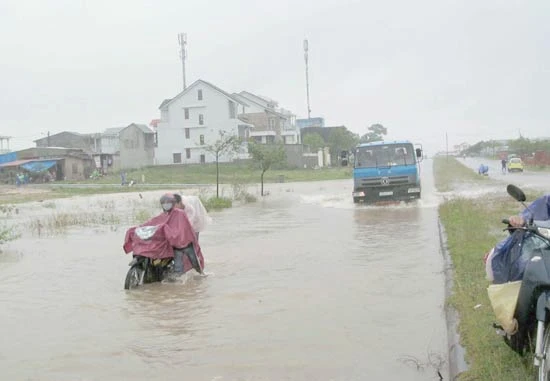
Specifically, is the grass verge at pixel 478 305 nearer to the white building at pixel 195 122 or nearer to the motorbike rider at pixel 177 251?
the motorbike rider at pixel 177 251

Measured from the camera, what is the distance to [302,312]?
293 inches

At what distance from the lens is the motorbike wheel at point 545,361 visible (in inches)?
157

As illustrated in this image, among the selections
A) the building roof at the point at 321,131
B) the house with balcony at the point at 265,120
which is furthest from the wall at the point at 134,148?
the building roof at the point at 321,131

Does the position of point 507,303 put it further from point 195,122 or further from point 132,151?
point 132,151

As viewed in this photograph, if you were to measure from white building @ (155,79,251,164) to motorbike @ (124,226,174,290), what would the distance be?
201ft

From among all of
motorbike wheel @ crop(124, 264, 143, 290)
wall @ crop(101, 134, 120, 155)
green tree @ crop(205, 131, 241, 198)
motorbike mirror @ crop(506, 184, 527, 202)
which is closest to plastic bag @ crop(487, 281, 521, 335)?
motorbike mirror @ crop(506, 184, 527, 202)

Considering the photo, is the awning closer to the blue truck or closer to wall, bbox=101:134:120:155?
wall, bbox=101:134:120:155

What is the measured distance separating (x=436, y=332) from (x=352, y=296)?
6.11 feet

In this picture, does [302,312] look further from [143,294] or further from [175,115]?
[175,115]

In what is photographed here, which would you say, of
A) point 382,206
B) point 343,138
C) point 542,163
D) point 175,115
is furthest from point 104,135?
point 382,206

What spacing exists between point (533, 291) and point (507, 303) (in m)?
0.29

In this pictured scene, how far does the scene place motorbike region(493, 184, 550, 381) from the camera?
400 cm

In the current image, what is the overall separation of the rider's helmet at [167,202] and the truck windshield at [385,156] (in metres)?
13.9

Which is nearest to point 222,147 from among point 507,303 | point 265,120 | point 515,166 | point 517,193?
point 517,193
